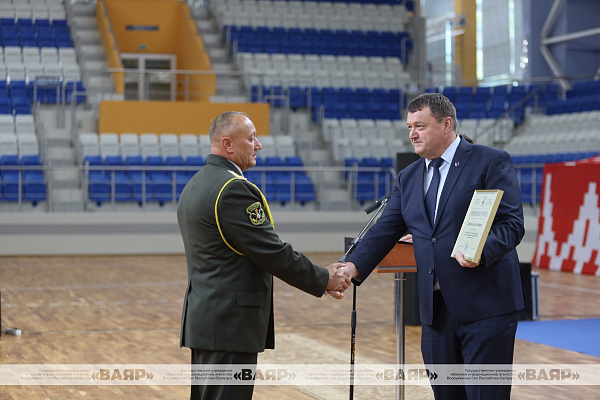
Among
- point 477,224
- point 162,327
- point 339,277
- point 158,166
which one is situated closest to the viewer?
point 477,224

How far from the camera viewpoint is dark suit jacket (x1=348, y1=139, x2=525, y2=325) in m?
3.05

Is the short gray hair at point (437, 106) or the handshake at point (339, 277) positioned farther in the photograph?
the handshake at point (339, 277)

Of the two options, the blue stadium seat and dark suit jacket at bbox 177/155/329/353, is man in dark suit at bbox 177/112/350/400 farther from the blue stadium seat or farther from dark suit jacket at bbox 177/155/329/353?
the blue stadium seat

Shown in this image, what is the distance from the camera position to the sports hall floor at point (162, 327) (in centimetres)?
511

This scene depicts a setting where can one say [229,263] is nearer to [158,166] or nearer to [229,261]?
[229,261]

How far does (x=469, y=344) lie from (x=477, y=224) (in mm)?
497

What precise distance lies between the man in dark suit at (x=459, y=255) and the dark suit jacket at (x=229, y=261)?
0.57m

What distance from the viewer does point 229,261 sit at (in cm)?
310

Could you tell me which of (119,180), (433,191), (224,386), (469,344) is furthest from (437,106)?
(119,180)

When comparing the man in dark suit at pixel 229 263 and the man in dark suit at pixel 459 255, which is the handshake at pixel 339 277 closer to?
the man in dark suit at pixel 229 263

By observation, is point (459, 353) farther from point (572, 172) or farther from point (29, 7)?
point (29, 7)

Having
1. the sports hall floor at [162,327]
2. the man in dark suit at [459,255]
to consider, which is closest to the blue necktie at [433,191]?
the man in dark suit at [459,255]

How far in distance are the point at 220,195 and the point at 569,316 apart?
5.94 m

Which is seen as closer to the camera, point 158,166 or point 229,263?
point 229,263
